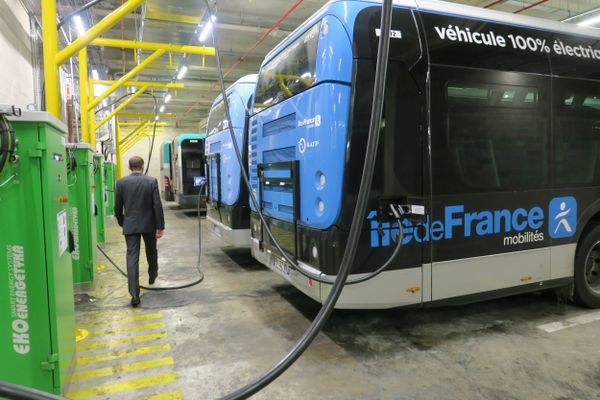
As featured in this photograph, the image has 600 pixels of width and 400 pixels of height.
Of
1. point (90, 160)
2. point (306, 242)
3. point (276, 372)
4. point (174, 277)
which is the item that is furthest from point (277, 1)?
point (276, 372)

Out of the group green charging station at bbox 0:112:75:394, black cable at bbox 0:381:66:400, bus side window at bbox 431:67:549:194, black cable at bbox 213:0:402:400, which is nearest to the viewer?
black cable at bbox 0:381:66:400

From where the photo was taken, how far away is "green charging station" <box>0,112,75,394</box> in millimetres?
2582

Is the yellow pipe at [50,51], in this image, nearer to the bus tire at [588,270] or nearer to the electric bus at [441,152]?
the electric bus at [441,152]

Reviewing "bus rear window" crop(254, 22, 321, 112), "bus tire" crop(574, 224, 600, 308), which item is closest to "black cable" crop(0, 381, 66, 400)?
"bus rear window" crop(254, 22, 321, 112)

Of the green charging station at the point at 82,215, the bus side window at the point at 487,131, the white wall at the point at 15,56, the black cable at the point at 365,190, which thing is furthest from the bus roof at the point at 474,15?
the white wall at the point at 15,56

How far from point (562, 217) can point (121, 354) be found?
4639 millimetres

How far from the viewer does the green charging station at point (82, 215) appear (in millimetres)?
5484

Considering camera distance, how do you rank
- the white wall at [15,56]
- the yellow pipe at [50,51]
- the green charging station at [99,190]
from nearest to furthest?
the yellow pipe at [50,51]
the white wall at [15,56]
the green charging station at [99,190]

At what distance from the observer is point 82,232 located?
5.57 meters

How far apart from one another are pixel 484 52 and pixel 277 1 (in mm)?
6890

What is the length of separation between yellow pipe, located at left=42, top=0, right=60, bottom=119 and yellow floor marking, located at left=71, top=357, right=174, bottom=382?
2.80 m

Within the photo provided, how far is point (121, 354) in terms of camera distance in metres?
3.78

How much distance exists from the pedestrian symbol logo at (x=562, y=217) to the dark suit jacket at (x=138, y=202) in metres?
4.45

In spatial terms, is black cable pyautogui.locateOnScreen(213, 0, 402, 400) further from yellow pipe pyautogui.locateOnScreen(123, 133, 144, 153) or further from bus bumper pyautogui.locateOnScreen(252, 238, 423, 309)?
yellow pipe pyautogui.locateOnScreen(123, 133, 144, 153)
